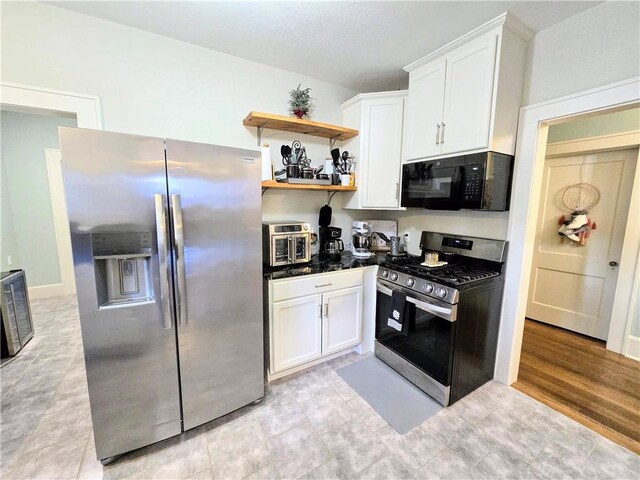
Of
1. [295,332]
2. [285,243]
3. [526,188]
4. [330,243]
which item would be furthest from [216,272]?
[526,188]

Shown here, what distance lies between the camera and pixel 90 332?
1360 millimetres

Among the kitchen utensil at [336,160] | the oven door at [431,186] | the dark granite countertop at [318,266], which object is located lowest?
the dark granite countertop at [318,266]

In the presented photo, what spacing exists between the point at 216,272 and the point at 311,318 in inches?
37.2

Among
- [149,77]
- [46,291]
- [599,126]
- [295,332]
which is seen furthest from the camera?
[46,291]

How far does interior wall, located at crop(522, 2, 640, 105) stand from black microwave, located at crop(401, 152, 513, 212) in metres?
0.52

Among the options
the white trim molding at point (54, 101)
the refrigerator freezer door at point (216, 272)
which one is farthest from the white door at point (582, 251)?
the white trim molding at point (54, 101)

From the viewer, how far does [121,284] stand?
1.45 metres

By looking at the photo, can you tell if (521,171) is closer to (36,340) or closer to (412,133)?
(412,133)

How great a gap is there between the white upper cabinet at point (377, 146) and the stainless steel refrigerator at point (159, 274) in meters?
1.33

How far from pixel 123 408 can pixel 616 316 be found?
13.8ft

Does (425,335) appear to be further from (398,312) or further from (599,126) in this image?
(599,126)

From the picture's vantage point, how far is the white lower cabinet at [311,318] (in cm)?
206

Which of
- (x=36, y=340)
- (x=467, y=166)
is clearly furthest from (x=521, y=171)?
(x=36, y=340)

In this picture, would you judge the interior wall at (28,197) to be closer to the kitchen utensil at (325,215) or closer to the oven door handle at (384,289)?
the kitchen utensil at (325,215)
